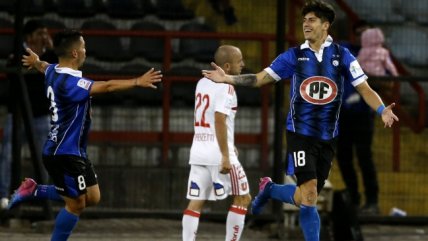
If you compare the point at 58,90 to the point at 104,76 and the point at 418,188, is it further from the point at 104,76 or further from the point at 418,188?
the point at 418,188

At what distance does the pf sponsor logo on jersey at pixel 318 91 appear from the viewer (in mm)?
11891

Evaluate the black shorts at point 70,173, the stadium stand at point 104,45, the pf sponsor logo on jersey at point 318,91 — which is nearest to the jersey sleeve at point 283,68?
the pf sponsor logo on jersey at point 318,91

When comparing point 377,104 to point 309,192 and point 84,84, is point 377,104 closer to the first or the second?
point 309,192

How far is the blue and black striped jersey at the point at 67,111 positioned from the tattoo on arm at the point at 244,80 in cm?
116

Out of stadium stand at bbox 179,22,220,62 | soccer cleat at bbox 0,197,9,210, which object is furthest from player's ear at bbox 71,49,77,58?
stadium stand at bbox 179,22,220,62

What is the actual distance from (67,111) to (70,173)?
0.53 meters

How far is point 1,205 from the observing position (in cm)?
1511

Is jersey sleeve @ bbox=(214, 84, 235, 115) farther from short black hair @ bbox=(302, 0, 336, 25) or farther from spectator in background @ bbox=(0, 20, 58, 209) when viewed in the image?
spectator in background @ bbox=(0, 20, 58, 209)

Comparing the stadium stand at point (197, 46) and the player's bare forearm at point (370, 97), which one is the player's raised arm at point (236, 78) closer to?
the player's bare forearm at point (370, 97)

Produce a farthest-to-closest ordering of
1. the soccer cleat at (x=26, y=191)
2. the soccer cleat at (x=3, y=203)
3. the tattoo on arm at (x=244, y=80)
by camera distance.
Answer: the soccer cleat at (x=3, y=203) → the soccer cleat at (x=26, y=191) → the tattoo on arm at (x=244, y=80)

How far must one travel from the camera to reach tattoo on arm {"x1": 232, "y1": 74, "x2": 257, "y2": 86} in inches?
456

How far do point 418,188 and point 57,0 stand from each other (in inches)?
172

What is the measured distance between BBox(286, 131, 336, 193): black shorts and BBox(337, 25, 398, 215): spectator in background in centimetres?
363

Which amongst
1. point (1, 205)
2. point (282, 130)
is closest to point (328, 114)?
point (282, 130)
